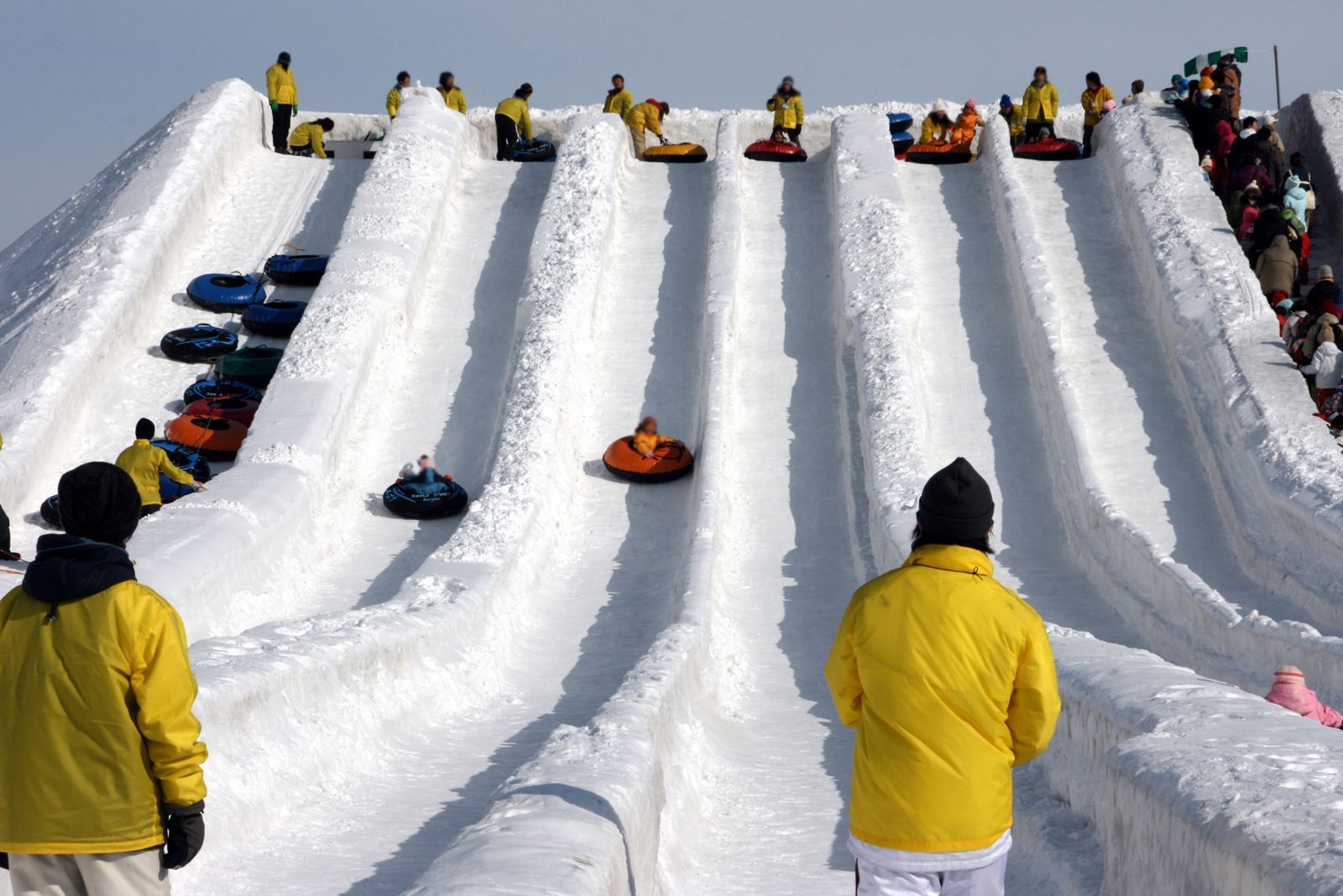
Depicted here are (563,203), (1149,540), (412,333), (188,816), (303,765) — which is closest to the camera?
(188,816)

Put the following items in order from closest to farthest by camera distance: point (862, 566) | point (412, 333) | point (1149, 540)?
point (1149, 540)
point (862, 566)
point (412, 333)

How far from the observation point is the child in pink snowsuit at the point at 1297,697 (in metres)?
5.96

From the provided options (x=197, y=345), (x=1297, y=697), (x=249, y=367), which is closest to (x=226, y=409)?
(x=249, y=367)

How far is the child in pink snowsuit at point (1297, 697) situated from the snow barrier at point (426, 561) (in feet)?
12.8

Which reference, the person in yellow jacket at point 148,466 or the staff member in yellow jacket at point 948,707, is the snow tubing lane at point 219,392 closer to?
the person in yellow jacket at point 148,466

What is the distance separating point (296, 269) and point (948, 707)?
1251 centimetres

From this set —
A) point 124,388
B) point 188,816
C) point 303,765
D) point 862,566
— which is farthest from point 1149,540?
point 124,388

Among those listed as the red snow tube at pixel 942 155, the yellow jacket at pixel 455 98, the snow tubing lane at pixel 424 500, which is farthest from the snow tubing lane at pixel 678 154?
the snow tubing lane at pixel 424 500

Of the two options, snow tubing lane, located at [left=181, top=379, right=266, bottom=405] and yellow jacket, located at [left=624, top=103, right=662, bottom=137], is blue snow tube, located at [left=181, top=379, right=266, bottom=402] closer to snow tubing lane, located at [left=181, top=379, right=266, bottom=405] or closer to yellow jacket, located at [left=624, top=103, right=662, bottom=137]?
snow tubing lane, located at [left=181, top=379, right=266, bottom=405]

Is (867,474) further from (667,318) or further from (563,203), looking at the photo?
(563,203)

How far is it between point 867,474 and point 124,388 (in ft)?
21.2

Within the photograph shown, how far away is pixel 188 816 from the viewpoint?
3.18 meters

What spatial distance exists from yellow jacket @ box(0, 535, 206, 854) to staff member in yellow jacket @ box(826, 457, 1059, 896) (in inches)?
59.8

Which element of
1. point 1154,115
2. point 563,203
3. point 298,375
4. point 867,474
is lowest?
point 867,474
